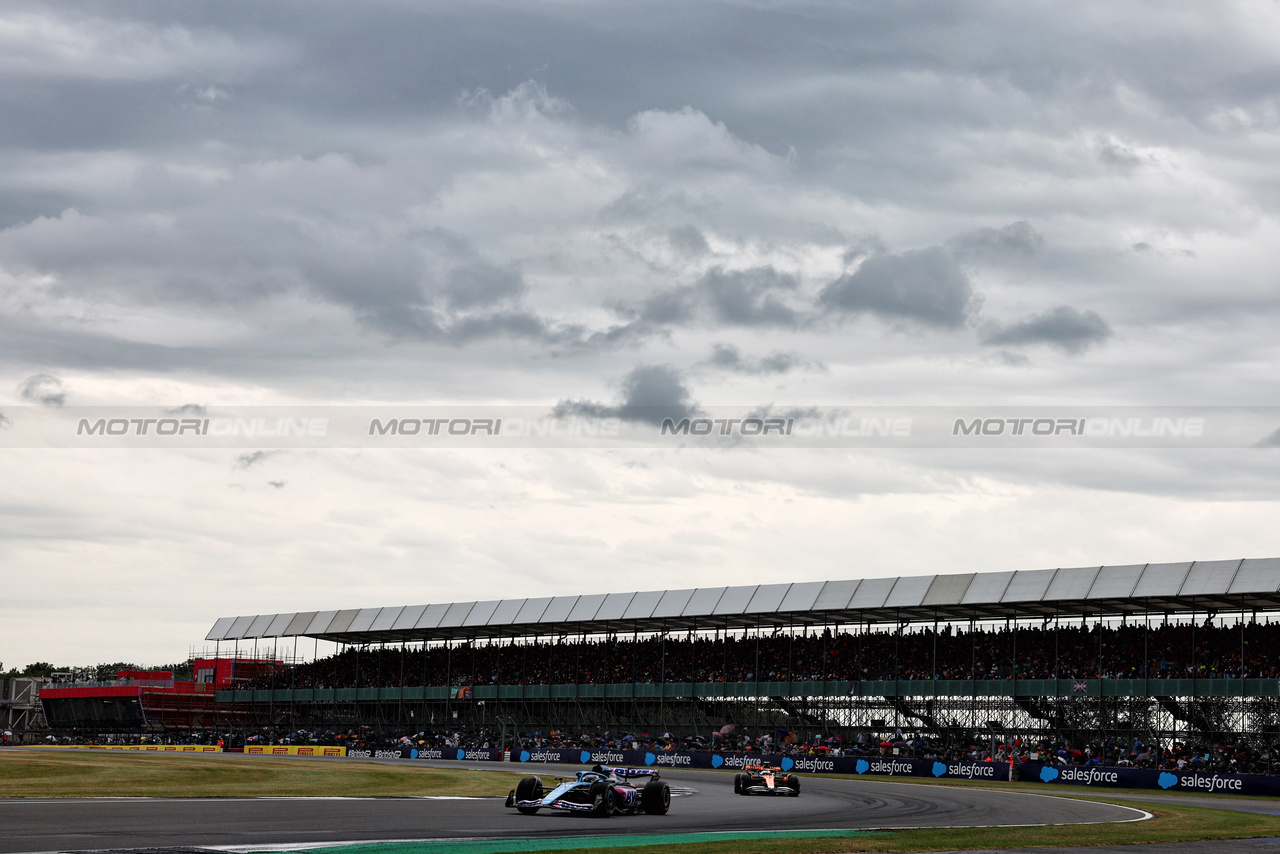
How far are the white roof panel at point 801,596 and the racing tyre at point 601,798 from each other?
Answer: 1621 inches

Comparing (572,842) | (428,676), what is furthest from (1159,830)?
(428,676)

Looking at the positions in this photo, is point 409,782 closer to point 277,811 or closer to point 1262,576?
point 277,811

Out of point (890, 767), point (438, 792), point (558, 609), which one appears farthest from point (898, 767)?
point (558, 609)

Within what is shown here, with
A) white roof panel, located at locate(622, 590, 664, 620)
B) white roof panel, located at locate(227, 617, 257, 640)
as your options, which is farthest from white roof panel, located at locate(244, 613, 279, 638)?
white roof panel, located at locate(622, 590, 664, 620)

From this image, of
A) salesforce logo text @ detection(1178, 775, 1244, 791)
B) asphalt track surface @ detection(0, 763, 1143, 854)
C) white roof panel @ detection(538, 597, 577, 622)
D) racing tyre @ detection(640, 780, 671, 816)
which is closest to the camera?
asphalt track surface @ detection(0, 763, 1143, 854)

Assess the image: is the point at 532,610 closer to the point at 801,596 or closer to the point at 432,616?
the point at 432,616

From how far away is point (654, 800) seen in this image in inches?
1077

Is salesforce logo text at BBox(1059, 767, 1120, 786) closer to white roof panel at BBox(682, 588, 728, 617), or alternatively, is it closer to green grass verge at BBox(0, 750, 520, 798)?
green grass verge at BBox(0, 750, 520, 798)

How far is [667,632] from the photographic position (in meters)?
78.1

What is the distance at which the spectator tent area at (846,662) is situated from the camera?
55.5m

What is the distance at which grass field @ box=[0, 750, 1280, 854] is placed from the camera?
19922 mm

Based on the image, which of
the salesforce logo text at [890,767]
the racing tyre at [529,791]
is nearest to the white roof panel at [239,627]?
the salesforce logo text at [890,767]

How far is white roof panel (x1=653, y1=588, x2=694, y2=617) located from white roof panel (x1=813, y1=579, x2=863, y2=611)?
8261mm

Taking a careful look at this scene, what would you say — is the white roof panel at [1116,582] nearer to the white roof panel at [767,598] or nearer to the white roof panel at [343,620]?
the white roof panel at [767,598]
